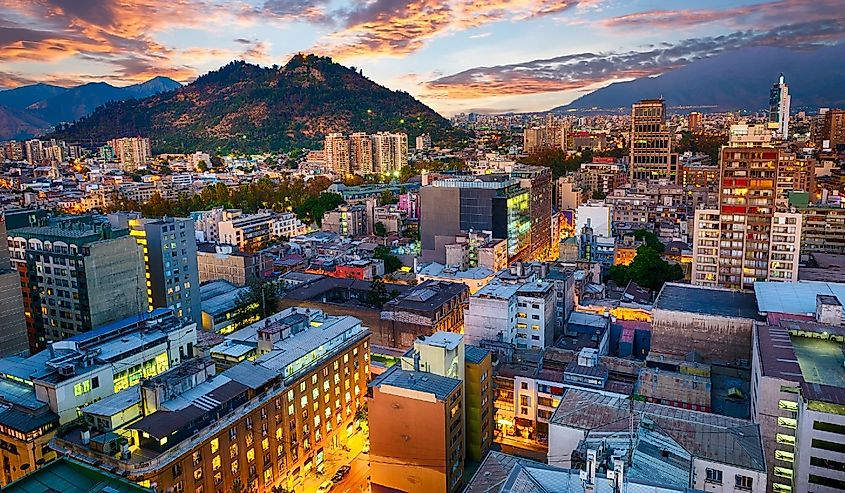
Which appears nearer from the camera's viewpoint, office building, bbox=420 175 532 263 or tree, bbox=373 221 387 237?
office building, bbox=420 175 532 263

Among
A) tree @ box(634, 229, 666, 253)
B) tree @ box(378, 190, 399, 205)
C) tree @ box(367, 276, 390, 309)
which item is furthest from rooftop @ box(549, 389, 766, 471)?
tree @ box(378, 190, 399, 205)

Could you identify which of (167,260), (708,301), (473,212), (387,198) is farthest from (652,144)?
(167,260)

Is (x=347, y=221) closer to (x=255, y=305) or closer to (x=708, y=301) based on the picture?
(x=255, y=305)

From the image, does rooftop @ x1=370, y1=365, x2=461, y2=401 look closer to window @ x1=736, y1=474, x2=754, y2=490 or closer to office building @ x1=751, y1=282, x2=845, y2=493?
window @ x1=736, y1=474, x2=754, y2=490

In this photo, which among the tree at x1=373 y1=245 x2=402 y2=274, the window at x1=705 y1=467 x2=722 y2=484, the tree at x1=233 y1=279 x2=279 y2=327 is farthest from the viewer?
the tree at x1=373 y1=245 x2=402 y2=274

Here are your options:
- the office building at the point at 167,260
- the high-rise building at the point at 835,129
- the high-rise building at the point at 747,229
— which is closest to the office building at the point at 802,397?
the high-rise building at the point at 747,229

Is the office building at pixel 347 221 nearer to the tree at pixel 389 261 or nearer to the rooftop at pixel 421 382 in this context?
the tree at pixel 389 261

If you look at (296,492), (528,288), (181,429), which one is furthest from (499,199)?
(181,429)
